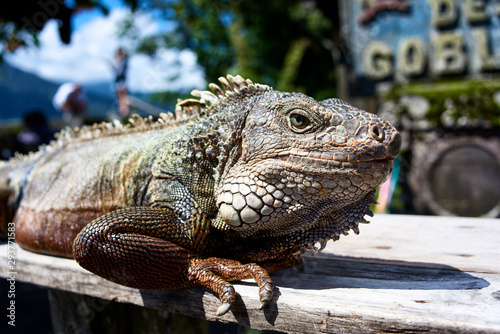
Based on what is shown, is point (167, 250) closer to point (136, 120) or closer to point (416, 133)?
point (136, 120)

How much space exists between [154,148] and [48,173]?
1.21 m

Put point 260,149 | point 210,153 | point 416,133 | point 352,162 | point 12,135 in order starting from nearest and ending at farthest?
point 352,162, point 260,149, point 210,153, point 416,133, point 12,135

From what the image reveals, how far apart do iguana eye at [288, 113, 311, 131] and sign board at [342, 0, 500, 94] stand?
9648 millimetres

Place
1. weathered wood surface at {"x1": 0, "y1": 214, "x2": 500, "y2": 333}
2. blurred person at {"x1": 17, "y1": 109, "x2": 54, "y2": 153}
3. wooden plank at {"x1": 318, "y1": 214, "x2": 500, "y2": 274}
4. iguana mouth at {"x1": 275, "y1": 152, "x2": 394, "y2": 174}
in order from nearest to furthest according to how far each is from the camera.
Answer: weathered wood surface at {"x1": 0, "y1": 214, "x2": 500, "y2": 333} < iguana mouth at {"x1": 275, "y1": 152, "x2": 394, "y2": 174} < wooden plank at {"x1": 318, "y1": 214, "x2": 500, "y2": 274} < blurred person at {"x1": 17, "y1": 109, "x2": 54, "y2": 153}

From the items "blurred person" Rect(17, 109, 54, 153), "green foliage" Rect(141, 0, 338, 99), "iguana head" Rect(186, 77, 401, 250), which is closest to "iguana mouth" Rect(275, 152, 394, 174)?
"iguana head" Rect(186, 77, 401, 250)

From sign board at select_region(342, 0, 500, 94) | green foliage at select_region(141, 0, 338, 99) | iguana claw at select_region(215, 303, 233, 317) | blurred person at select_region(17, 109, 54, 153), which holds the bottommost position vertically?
iguana claw at select_region(215, 303, 233, 317)

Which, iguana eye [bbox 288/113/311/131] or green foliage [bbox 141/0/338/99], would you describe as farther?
green foliage [bbox 141/0/338/99]

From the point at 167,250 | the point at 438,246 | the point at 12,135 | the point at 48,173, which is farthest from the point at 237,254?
the point at 12,135

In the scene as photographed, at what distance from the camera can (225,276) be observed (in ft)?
6.73

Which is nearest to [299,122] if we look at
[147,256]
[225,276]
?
[225,276]

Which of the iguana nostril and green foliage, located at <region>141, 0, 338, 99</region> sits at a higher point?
green foliage, located at <region>141, 0, 338, 99</region>

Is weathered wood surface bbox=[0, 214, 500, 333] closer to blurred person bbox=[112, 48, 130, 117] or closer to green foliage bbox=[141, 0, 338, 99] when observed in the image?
blurred person bbox=[112, 48, 130, 117]

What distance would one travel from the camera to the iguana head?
183 centimetres

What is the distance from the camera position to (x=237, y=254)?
86.6 inches
